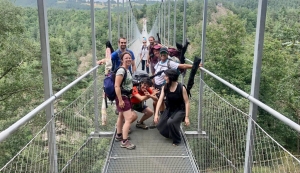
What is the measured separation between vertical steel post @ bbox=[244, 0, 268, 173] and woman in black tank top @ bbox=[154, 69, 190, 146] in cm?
106

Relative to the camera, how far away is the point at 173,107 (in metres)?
2.96

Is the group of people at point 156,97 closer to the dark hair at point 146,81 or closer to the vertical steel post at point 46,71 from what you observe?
the dark hair at point 146,81

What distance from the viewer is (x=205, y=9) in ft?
10.1

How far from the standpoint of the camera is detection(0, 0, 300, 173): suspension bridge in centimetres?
158

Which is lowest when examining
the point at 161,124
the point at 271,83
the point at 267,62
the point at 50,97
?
the point at 271,83

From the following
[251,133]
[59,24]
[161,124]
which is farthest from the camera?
[59,24]

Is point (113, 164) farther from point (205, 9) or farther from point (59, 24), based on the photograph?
point (59, 24)

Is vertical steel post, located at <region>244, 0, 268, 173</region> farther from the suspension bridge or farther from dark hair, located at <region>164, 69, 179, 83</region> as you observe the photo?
dark hair, located at <region>164, 69, 179, 83</region>

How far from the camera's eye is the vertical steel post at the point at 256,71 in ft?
5.28

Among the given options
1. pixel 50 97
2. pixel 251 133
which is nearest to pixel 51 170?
pixel 50 97

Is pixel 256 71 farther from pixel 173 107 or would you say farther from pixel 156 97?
pixel 156 97

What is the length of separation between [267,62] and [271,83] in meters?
1.40

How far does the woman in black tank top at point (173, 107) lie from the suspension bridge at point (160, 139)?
4.7 inches

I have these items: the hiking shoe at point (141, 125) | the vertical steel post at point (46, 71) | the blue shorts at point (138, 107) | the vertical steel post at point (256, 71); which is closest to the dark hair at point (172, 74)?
the blue shorts at point (138, 107)
